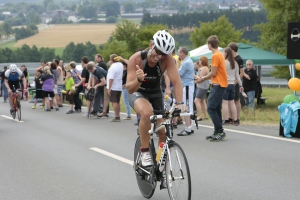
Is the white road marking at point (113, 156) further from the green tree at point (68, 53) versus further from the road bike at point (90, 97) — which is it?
the green tree at point (68, 53)

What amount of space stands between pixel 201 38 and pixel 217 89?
90.8 metres

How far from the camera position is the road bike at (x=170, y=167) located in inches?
236

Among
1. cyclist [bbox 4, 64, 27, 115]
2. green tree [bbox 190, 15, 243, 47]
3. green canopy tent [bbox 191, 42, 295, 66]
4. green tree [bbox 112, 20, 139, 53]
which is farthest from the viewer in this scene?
green tree [bbox 112, 20, 139, 53]

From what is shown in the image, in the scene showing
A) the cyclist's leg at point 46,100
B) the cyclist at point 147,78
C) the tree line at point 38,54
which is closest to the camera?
the cyclist at point 147,78

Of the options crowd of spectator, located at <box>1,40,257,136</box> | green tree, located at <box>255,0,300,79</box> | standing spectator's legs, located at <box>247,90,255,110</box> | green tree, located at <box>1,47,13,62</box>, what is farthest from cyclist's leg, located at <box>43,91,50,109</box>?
green tree, located at <box>1,47,13,62</box>

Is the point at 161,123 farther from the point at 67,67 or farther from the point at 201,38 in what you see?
the point at 201,38

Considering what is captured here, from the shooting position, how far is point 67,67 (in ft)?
→ 73.9

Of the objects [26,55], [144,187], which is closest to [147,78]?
[144,187]

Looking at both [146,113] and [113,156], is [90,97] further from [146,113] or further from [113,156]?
[146,113]

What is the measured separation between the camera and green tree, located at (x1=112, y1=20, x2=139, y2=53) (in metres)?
114

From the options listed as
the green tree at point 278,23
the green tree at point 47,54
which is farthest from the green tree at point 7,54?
the green tree at point 278,23

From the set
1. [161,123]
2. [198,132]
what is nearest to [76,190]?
[161,123]

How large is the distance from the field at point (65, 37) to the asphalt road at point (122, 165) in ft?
393

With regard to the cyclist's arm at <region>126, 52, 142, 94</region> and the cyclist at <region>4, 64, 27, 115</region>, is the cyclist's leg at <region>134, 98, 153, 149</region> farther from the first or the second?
the cyclist at <region>4, 64, 27, 115</region>
